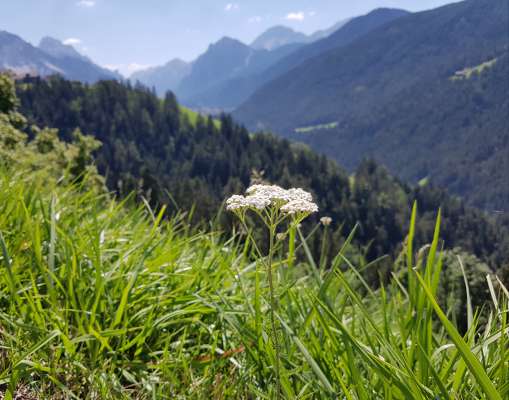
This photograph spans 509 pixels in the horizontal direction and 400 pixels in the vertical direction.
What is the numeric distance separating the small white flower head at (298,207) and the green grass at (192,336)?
294 mm

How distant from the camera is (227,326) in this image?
277cm

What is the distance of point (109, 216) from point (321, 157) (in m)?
154

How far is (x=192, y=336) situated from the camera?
286 cm

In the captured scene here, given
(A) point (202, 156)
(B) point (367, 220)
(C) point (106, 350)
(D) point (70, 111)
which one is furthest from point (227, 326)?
(D) point (70, 111)

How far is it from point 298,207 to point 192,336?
5.35 feet

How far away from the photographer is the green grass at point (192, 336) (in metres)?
1.78

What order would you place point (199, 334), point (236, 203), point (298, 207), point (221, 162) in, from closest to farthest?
point (298, 207) → point (236, 203) → point (199, 334) → point (221, 162)

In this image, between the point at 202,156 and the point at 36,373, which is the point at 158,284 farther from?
the point at 202,156

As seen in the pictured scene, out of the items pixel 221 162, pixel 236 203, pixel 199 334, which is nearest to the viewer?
pixel 236 203

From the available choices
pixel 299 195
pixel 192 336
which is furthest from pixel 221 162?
pixel 299 195

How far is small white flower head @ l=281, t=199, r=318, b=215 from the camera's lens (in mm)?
1553

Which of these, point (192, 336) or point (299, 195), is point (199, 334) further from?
point (299, 195)

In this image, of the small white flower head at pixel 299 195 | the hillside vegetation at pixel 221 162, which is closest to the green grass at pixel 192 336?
the small white flower head at pixel 299 195

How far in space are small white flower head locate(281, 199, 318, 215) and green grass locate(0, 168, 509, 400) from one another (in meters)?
0.29
